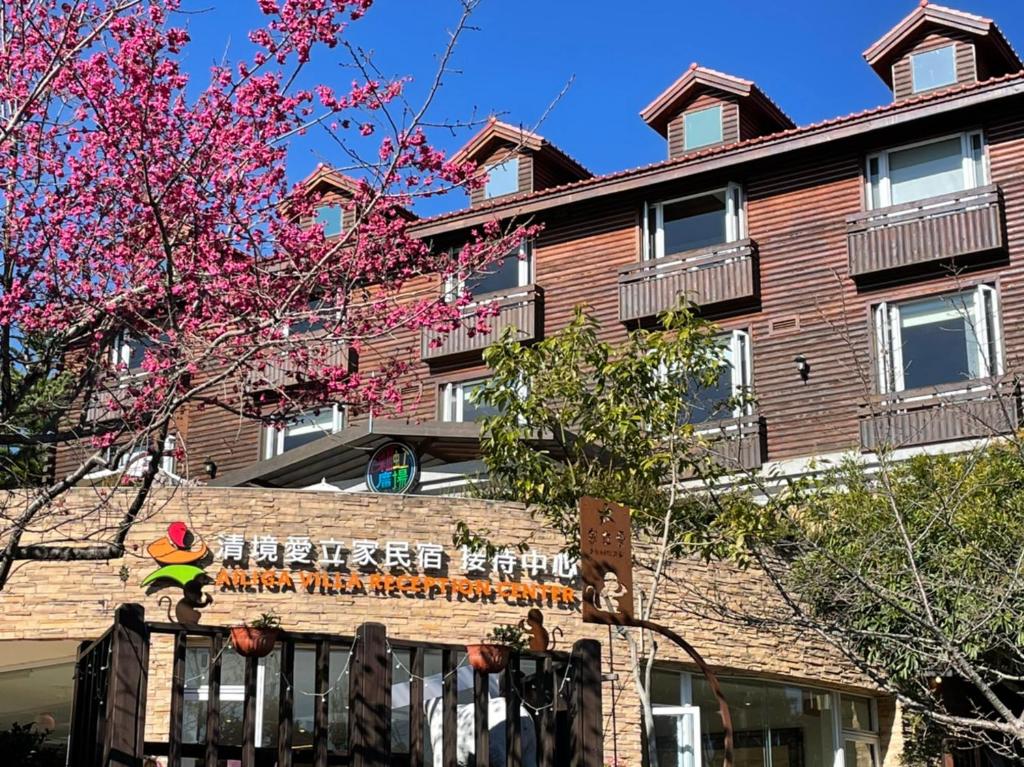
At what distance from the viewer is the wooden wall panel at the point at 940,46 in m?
21.1

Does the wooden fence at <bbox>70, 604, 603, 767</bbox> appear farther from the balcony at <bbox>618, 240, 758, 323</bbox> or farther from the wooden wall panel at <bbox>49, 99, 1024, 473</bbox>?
the balcony at <bbox>618, 240, 758, 323</bbox>

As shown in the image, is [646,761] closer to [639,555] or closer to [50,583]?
[639,555]

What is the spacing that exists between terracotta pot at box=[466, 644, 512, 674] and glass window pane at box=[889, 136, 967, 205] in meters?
14.2

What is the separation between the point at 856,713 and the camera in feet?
59.3

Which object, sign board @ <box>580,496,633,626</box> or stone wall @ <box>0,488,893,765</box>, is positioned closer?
sign board @ <box>580,496,633,626</box>

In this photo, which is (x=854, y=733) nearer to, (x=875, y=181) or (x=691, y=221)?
(x=875, y=181)

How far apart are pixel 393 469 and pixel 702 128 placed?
837 centimetres

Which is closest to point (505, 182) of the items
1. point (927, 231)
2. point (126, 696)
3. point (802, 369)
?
point (802, 369)

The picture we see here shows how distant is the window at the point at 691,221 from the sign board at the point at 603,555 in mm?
13727

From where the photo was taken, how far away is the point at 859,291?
20766 mm

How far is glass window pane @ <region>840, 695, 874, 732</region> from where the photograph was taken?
17.8 m

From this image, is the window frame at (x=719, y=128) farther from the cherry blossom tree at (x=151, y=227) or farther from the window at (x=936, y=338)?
the cherry blossom tree at (x=151, y=227)

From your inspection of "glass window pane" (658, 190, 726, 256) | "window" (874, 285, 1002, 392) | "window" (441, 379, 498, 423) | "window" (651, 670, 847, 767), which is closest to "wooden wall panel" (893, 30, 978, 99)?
"glass window pane" (658, 190, 726, 256)

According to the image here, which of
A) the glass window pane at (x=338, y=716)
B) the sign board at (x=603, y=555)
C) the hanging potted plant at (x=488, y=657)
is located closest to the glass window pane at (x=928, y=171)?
the glass window pane at (x=338, y=716)
